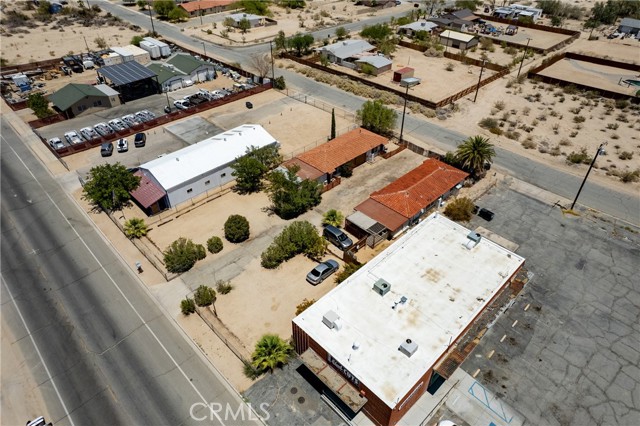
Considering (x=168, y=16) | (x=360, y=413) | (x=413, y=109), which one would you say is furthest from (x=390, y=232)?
(x=168, y=16)

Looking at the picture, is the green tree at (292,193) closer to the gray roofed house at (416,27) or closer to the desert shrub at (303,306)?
the desert shrub at (303,306)

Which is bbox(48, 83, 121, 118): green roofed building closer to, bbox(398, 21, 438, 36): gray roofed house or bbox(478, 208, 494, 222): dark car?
bbox(478, 208, 494, 222): dark car

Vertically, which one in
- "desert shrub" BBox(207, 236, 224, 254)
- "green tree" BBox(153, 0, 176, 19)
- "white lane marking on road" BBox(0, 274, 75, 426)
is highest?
"green tree" BBox(153, 0, 176, 19)

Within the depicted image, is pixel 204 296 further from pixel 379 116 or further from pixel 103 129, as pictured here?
pixel 103 129

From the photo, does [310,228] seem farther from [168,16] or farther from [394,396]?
[168,16]

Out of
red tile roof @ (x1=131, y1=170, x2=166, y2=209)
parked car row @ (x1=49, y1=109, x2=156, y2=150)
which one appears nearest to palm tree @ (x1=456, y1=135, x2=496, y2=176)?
red tile roof @ (x1=131, y1=170, x2=166, y2=209)
